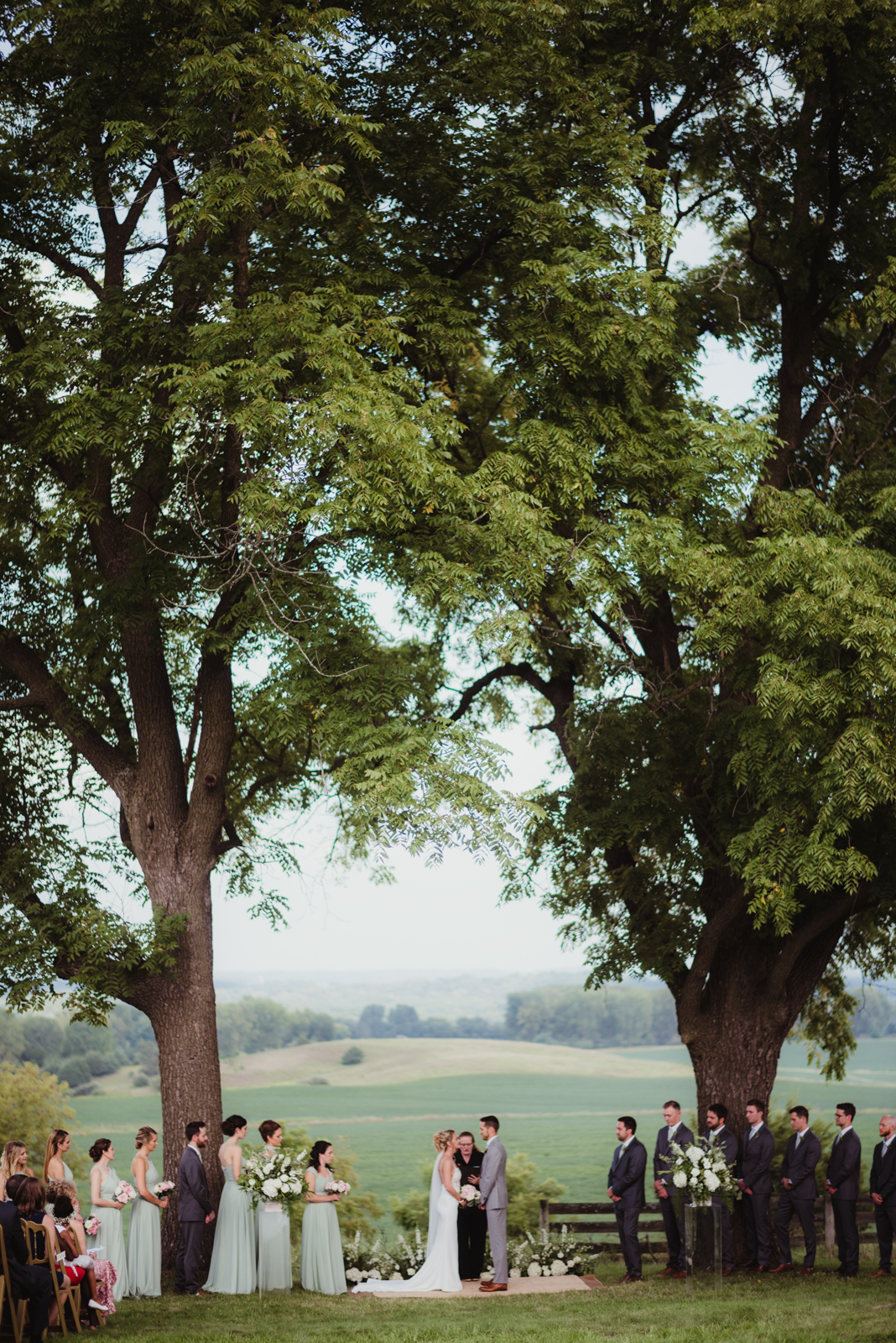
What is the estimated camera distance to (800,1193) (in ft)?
39.5

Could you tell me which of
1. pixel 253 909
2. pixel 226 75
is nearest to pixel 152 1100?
pixel 253 909

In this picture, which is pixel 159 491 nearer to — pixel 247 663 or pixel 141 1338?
pixel 247 663

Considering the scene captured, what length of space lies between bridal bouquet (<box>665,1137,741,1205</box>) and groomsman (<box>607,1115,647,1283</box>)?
2.83 feet

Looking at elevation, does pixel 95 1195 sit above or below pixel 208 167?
below

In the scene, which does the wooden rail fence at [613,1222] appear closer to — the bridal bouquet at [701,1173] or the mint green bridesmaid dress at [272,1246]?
the bridal bouquet at [701,1173]

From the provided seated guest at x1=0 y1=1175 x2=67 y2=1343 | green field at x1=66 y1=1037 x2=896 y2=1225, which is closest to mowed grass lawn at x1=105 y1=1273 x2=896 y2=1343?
seated guest at x1=0 y1=1175 x2=67 y2=1343

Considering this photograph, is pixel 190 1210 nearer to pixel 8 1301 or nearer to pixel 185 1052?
pixel 185 1052

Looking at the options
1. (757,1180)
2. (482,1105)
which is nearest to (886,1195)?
(757,1180)

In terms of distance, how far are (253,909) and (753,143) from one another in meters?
12.3

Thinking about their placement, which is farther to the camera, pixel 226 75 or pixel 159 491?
pixel 159 491

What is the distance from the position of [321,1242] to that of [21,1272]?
411 centimetres

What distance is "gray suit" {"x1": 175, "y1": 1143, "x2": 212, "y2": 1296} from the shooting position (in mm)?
11375

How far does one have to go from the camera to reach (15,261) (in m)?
13.9

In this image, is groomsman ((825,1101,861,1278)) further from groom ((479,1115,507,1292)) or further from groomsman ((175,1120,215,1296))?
groomsman ((175,1120,215,1296))
